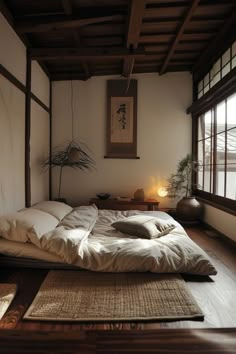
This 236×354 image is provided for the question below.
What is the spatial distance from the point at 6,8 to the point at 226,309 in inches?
134

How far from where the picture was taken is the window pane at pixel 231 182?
3359mm

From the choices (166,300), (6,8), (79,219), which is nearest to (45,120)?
(6,8)

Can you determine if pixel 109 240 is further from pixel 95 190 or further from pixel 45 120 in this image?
pixel 45 120

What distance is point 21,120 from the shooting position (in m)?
3.30

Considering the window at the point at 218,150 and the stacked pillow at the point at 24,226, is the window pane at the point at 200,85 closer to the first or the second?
the window at the point at 218,150

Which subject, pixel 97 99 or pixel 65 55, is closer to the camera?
pixel 65 55

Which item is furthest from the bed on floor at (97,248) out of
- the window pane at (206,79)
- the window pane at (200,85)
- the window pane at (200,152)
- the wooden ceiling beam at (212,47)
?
the window pane at (200,85)

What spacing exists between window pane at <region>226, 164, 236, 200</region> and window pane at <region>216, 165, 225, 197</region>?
167 millimetres

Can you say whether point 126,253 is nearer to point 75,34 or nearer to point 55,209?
point 55,209

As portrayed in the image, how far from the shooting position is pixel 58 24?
9.78 ft

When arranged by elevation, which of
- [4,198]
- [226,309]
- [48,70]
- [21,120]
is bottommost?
[226,309]

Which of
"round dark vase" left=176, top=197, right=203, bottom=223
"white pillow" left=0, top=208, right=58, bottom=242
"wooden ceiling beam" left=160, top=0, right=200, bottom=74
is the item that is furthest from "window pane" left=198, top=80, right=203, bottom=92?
"white pillow" left=0, top=208, right=58, bottom=242

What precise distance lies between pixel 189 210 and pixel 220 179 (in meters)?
0.73

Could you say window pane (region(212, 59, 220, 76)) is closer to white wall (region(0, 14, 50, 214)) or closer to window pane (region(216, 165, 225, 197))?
window pane (region(216, 165, 225, 197))
